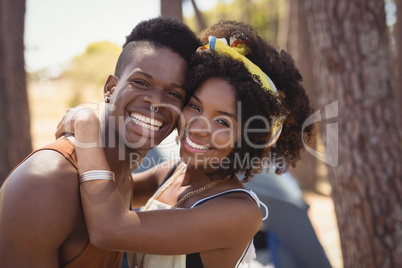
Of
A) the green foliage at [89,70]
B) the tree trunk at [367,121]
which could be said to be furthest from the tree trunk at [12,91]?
the green foliage at [89,70]

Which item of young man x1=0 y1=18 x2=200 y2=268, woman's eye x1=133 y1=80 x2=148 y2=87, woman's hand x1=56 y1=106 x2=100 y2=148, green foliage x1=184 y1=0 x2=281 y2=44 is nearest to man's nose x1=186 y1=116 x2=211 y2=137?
young man x1=0 y1=18 x2=200 y2=268

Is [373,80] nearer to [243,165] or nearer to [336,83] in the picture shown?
[336,83]

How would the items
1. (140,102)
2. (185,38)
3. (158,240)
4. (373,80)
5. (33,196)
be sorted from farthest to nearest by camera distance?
(373,80) < (185,38) < (140,102) < (158,240) < (33,196)

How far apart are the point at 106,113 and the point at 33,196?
692mm

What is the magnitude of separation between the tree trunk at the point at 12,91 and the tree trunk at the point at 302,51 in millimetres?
6024

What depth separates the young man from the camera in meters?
1.52

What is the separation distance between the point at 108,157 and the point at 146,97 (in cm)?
38

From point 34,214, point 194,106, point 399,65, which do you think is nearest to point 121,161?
point 194,106

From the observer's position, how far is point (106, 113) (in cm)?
208

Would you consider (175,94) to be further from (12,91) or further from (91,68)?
(91,68)

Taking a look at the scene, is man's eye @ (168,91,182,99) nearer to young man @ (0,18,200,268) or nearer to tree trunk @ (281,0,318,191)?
young man @ (0,18,200,268)

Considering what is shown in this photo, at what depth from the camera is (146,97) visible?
1934mm

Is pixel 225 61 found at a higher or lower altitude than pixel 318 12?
lower

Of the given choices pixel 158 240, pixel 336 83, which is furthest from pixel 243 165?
pixel 336 83
